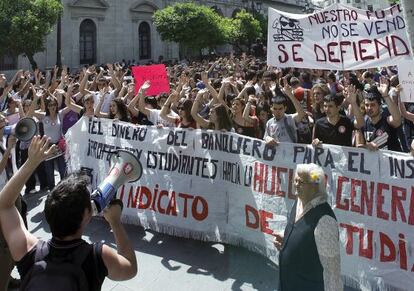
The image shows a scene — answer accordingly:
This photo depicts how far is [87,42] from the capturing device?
3394 cm

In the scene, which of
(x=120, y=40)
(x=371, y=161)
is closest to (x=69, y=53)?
(x=120, y=40)

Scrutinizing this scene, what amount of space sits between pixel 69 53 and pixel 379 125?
30401mm

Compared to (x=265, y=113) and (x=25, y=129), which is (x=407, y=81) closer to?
(x=265, y=113)

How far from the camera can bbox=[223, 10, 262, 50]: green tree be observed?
119ft

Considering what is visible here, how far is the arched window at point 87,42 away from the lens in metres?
33.4

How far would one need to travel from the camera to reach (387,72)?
1157 cm

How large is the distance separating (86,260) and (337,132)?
3.25m

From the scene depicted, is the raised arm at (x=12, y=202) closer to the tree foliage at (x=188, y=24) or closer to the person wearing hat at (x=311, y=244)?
the person wearing hat at (x=311, y=244)

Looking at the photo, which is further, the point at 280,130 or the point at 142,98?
the point at 142,98

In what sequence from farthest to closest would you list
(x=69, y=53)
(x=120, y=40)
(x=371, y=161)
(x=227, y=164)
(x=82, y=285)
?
(x=120, y=40)
(x=69, y=53)
(x=227, y=164)
(x=371, y=161)
(x=82, y=285)

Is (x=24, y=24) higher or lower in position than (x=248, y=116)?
higher

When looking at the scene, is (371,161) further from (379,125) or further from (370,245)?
(379,125)

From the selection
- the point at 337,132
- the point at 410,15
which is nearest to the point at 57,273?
the point at 337,132

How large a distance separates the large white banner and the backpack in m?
2.61
